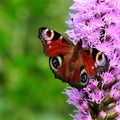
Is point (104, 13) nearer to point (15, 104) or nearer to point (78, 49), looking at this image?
point (78, 49)

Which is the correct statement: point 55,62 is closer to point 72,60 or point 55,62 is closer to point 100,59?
point 72,60

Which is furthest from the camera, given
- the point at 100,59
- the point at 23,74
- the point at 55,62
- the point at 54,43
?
the point at 23,74

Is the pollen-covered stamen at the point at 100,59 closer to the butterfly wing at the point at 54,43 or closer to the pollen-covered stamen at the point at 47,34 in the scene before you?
the butterfly wing at the point at 54,43

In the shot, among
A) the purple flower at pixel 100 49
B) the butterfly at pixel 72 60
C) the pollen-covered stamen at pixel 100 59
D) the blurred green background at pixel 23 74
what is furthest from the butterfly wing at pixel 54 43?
the blurred green background at pixel 23 74

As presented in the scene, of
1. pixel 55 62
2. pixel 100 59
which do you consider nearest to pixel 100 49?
pixel 100 59

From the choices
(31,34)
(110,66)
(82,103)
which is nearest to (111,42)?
(110,66)

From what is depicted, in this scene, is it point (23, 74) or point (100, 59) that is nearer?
point (100, 59)
